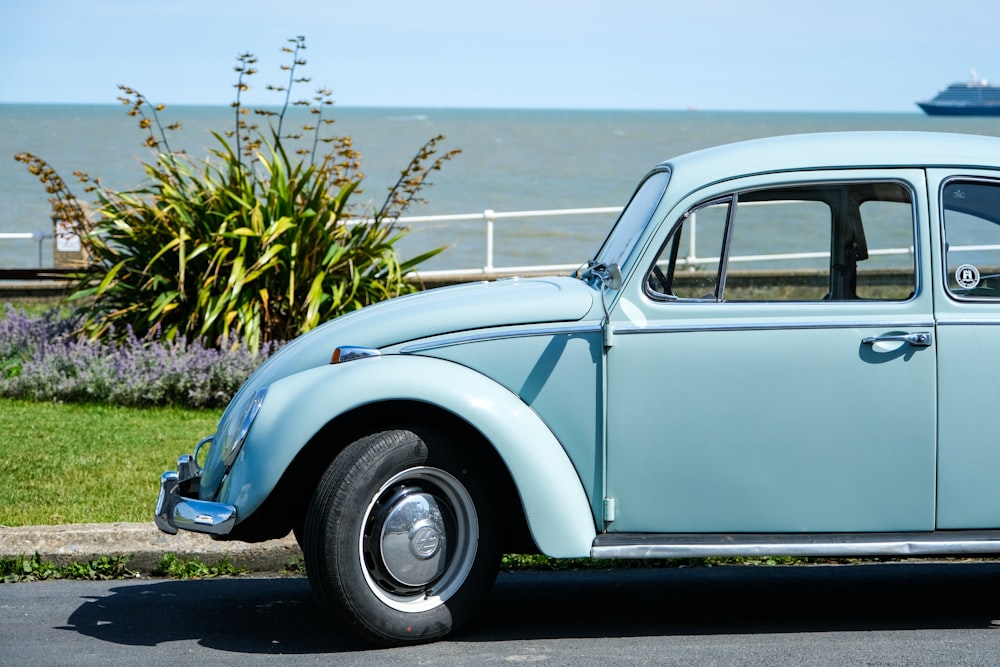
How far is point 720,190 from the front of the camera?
14.8 feet

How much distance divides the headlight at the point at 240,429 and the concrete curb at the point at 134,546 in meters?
1.11

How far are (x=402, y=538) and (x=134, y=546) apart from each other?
1741 millimetres

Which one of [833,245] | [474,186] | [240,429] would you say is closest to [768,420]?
[833,245]

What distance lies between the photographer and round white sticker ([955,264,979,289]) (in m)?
4.50

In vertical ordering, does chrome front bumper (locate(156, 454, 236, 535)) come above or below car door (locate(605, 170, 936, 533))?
below

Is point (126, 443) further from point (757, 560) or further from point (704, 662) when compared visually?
point (704, 662)

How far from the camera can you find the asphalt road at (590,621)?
431 centimetres

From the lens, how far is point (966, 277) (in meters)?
4.50

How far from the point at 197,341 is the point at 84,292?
1240 millimetres

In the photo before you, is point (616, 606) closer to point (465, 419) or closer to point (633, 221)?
point (465, 419)

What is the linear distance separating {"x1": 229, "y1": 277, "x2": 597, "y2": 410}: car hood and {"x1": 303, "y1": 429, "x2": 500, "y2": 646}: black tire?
0.41m

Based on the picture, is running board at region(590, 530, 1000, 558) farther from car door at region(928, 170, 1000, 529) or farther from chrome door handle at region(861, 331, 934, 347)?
chrome door handle at region(861, 331, 934, 347)

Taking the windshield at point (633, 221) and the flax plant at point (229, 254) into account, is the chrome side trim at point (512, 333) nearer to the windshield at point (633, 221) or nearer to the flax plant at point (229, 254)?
the windshield at point (633, 221)

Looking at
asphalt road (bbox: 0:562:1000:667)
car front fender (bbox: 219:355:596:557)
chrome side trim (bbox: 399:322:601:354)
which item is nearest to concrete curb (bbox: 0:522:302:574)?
asphalt road (bbox: 0:562:1000:667)
